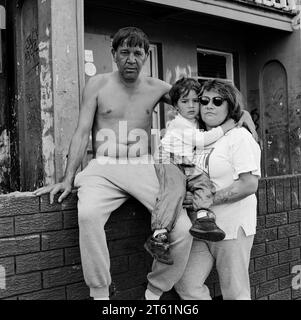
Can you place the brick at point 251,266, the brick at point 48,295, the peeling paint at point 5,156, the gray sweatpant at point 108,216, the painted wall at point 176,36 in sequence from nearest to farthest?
1. the gray sweatpant at point 108,216
2. the brick at point 48,295
3. the brick at point 251,266
4. the peeling paint at point 5,156
5. the painted wall at point 176,36

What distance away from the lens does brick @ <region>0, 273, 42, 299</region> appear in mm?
2893

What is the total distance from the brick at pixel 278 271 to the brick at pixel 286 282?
0.04 m

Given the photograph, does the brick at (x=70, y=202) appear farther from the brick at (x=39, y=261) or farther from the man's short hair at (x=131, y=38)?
the man's short hair at (x=131, y=38)

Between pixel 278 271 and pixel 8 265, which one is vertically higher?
pixel 8 265

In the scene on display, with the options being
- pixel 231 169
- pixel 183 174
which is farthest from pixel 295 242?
pixel 183 174

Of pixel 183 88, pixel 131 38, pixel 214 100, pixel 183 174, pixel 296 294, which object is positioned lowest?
pixel 296 294

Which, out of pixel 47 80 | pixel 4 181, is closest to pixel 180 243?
pixel 47 80

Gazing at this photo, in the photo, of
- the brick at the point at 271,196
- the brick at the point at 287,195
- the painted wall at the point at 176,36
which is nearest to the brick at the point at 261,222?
the brick at the point at 271,196

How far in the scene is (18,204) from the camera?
2941 millimetres

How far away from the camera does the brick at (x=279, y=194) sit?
14.3 feet

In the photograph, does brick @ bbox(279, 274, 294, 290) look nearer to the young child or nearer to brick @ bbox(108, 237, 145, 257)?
→ brick @ bbox(108, 237, 145, 257)

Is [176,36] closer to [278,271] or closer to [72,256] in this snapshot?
A: [278,271]

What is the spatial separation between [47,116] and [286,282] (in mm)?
2775

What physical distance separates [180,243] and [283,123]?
5.31 meters
